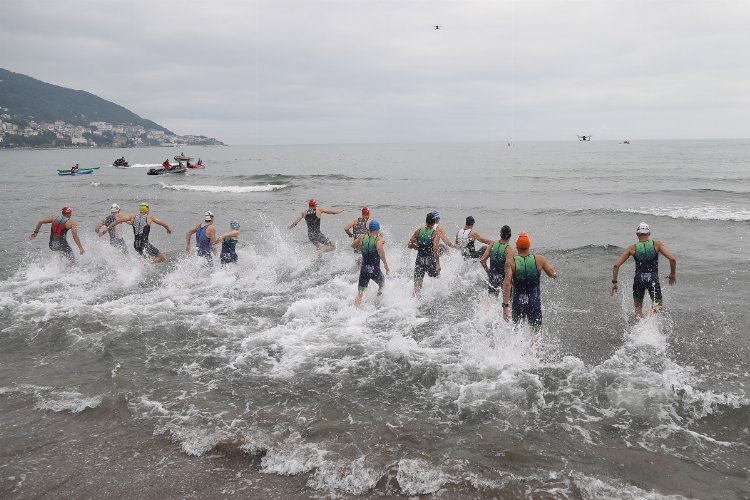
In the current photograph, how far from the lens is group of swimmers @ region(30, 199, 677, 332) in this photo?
798cm

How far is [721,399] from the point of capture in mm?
6855

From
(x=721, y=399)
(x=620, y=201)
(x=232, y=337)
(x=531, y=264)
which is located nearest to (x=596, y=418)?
(x=721, y=399)

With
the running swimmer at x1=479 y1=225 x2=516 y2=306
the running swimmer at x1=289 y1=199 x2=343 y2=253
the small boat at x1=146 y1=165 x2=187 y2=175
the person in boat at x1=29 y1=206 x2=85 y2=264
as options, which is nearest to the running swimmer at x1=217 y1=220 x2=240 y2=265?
the running swimmer at x1=289 y1=199 x2=343 y2=253

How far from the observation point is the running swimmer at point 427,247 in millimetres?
10859

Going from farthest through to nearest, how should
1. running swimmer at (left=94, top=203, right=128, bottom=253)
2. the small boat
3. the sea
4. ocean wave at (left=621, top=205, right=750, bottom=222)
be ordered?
the small boat < ocean wave at (left=621, top=205, right=750, bottom=222) < running swimmer at (left=94, top=203, right=128, bottom=253) < the sea

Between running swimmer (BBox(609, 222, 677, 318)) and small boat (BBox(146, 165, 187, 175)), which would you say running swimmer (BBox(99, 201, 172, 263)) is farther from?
small boat (BBox(146, 165, 187, 175))

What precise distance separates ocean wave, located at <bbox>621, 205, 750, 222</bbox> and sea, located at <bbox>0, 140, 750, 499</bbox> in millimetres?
7706

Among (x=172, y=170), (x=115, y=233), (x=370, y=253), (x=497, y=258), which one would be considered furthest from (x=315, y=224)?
(x=172, y=170)

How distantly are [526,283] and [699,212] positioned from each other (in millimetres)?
21157

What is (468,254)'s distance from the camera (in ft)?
38.9

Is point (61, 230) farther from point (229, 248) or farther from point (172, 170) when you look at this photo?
point (172, 170)

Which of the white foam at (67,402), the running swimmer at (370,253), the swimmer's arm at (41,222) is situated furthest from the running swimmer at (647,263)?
the swimmer's arm at (41,222)

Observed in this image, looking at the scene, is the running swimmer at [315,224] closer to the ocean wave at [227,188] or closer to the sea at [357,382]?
the sea at [357,382]

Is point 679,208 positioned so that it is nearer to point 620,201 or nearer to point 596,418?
point 620,201
